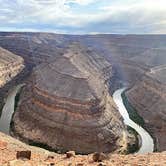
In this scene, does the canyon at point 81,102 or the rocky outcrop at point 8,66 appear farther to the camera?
the rocky outcrop at point 8,66

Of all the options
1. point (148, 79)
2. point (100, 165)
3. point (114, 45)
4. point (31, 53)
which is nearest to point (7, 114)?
point (148, 79)

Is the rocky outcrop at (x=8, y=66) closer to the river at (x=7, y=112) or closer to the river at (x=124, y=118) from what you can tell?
the river at (x=7, y=112)

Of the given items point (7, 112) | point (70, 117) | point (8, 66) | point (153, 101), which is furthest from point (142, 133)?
point (8, 66)

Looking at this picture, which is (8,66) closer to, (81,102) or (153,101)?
(81,102)

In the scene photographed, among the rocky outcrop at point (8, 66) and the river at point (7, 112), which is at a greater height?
the rocky outcrop at point (8, 66)

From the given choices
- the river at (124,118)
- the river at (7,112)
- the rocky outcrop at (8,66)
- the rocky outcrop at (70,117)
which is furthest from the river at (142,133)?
the rocky outcrop at (8,66)

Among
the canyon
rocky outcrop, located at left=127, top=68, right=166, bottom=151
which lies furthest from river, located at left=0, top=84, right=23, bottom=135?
rocky outcrop, located at left=127, top=68, right=166, bottom=151

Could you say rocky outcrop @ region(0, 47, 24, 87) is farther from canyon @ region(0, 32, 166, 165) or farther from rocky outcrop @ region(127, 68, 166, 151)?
rocky outcrop @ region(127, 68, 166, 151)
